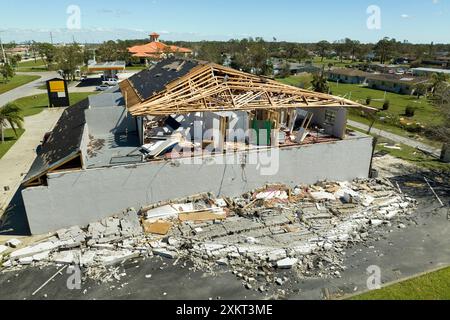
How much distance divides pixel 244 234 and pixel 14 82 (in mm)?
70929

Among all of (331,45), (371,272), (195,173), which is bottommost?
(371,272)

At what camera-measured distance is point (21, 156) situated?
86.6 ft

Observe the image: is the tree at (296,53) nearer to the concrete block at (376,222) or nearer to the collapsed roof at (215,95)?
the collapsed roof at (215,95)

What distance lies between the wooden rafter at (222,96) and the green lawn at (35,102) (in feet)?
94.6

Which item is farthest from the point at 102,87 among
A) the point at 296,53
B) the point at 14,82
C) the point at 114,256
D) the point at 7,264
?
the point at 296,53

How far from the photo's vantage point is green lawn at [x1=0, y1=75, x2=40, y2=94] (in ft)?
195

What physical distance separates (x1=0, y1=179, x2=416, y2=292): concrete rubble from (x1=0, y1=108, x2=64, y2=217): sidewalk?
654 cm

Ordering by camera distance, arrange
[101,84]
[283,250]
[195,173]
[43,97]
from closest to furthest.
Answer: [283,250] < [195,173] < [43,97] < [101,84]

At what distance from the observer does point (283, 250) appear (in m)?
14.8

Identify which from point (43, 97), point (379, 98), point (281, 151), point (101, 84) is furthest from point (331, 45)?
point (281, 151)

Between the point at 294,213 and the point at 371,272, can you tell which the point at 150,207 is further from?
the point at 371,272

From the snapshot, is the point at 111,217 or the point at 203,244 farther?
the point at 111,217

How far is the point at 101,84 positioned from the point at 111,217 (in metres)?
52.0

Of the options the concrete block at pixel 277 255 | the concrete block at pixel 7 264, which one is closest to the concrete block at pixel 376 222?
the concrete block at pixel 277 255
